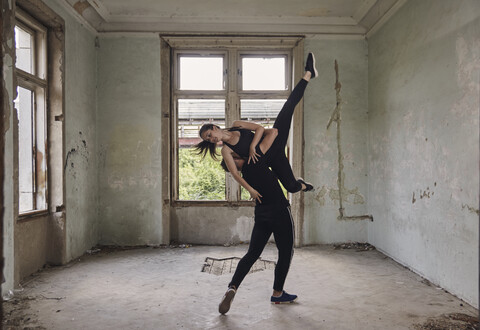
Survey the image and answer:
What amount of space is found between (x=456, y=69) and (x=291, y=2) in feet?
7.60

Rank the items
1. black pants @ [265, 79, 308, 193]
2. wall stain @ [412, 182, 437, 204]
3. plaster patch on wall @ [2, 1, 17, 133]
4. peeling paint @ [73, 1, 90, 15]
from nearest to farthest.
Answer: black pants @ [265, 79, 308, 193], plaster patch on wall @ [2, 1, 17, 133], wall stain @ [412, 182, 437, 204], peeling paint @ [73, 1, 90, 15]

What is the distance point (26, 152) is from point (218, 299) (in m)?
2.67

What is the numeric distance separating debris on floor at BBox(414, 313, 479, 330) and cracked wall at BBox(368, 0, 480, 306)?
240 mm

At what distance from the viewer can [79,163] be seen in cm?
475

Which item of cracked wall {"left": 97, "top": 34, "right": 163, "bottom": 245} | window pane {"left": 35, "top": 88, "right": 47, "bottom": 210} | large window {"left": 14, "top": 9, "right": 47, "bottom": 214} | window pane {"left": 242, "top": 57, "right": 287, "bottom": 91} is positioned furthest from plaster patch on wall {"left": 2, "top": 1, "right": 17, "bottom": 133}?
window pane {"left": 242, "top": 57, "right": 287, "bottom": 91}

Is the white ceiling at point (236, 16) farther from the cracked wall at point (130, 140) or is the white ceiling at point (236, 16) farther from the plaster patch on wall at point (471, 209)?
the plaster patch on wall at point (471, 209)

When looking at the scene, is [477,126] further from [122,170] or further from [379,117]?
[122,170]

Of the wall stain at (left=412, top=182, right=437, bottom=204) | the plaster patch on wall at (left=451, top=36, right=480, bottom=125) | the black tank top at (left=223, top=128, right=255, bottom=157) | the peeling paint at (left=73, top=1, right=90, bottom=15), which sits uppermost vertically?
the peeling paint at (left=73, top=1, right=90, bottom=15)

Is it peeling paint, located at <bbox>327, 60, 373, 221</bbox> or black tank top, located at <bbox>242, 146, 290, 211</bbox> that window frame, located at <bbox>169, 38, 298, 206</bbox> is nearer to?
peeling paint, located at <bbox>327, 60, 373, 221</bbox>

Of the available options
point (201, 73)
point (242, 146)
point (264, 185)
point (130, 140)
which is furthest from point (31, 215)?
point (201, 73)

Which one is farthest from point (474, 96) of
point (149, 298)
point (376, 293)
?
point (149, 298)

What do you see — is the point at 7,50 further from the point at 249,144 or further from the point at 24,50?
the point at 249,144

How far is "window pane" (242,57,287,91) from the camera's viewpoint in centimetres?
555

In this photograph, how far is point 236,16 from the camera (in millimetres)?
5152
